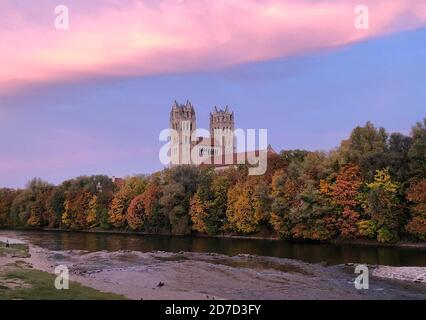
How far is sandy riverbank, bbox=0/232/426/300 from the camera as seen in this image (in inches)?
1284

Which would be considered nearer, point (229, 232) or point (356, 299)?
point (356, 299)

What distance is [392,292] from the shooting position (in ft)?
110

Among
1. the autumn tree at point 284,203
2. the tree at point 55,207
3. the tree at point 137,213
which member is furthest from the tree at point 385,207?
the tree at point 55,207

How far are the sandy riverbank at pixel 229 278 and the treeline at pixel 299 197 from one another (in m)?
20.6

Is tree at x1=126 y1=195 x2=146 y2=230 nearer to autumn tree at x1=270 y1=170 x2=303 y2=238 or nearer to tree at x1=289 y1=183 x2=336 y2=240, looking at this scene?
autumn tree at x1=270 y1=170 x2=303 y2=238

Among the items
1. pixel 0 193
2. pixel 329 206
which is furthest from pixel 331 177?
pixel 0 193

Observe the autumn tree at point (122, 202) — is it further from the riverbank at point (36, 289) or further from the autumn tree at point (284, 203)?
the riverbank at point (36, 289)

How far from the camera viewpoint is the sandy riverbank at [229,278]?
32.6m

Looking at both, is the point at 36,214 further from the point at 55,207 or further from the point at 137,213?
the point at 137,213

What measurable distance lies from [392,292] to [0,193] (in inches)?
6010

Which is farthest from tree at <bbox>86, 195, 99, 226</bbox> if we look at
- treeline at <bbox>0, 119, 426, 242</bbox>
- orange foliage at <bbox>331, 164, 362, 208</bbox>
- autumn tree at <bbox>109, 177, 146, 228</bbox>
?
orange foliage at <bbox>331, 164, 362, 208</bbox>

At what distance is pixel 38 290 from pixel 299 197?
49.7 m

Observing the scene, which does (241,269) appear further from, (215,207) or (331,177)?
(215,207)
